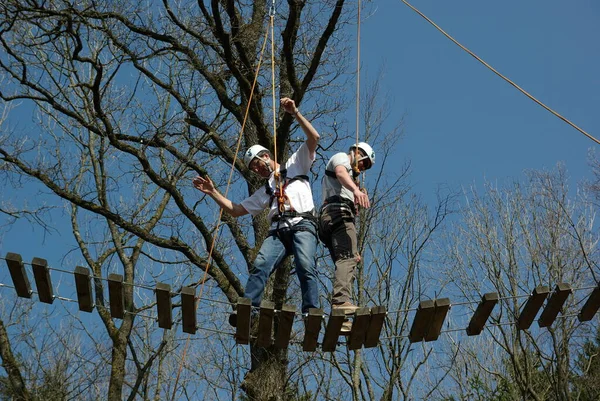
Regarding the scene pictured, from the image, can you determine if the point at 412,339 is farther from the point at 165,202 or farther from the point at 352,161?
the point at 165,202

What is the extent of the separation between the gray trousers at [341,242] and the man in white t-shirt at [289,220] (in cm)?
18

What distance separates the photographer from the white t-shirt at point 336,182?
723 cm

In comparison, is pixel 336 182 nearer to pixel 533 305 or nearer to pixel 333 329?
pixel 333 329

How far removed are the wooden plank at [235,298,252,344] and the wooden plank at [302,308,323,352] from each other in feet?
1.43

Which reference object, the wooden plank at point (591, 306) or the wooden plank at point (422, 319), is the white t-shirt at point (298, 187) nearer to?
the wooden plank at point (422, 319)

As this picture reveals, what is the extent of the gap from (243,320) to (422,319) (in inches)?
52.8

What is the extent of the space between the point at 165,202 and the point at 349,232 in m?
7.06

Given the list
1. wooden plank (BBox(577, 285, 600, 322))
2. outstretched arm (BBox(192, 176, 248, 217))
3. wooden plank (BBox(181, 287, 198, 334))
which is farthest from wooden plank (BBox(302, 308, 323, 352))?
Result: wooden plank (BBox(577, 285, 600, 322))

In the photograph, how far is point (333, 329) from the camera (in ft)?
22.1

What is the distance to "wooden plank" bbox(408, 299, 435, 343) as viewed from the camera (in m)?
6.69

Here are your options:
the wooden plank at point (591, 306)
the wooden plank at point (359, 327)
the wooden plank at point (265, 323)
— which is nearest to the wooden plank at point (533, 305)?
the wooden plank at point (591, 306)

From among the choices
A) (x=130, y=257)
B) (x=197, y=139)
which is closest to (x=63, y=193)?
(x=197, y=139)

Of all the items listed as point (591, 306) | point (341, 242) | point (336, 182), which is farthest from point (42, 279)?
point (591, 306)

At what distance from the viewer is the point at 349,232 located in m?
7.27
